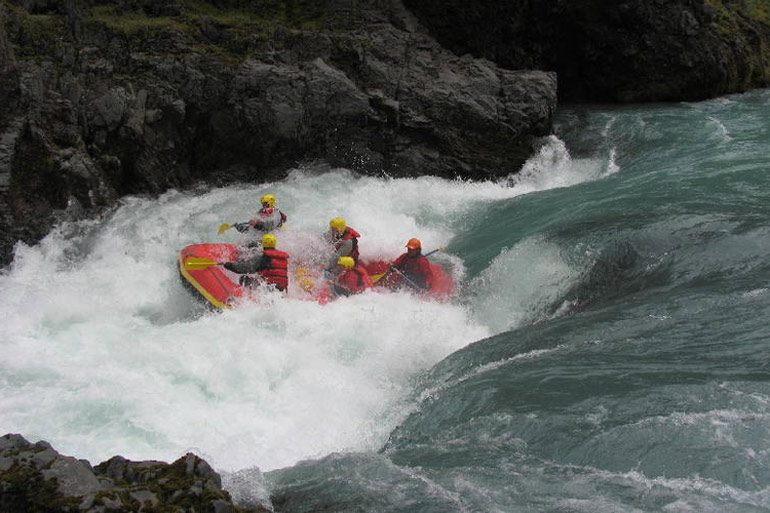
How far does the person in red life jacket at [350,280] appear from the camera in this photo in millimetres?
9836

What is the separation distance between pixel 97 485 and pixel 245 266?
5.75 meters

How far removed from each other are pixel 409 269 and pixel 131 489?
6.39m

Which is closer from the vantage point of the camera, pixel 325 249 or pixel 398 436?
pixel 398 436

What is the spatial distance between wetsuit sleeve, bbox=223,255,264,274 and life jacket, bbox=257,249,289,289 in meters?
0.12

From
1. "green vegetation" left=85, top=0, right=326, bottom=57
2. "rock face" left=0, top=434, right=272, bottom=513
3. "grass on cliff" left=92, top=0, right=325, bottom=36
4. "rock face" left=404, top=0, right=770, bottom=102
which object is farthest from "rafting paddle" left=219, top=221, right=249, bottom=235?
"rock face" left=404, top=0, right=770, bottom=102

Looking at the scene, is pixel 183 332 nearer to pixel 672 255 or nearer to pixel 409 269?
pixel 409 269

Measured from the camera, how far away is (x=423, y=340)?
8.52 m

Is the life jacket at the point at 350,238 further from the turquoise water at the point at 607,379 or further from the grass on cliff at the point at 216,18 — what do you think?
the grass on cliff at the point at 216,18

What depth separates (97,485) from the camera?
4.31m

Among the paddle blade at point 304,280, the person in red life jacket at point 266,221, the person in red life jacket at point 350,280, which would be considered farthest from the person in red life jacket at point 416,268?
the person in red life jacket at point 266,221

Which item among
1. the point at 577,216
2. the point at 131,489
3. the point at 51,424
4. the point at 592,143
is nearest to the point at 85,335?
the point at 51,424

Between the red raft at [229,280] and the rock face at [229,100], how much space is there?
271 centimetres

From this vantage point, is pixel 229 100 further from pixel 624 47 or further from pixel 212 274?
pixel 624 47

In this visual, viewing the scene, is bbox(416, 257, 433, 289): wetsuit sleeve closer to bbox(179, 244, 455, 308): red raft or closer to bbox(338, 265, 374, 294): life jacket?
bbox(179, 244, 455, 308): red raft
